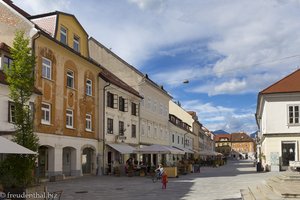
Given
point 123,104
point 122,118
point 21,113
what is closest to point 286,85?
point 123,104

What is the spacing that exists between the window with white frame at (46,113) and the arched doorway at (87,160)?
278 inches

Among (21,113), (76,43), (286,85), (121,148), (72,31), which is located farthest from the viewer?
(286,85)

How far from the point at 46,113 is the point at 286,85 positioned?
82.1 ft

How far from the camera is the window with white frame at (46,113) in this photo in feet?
91.6

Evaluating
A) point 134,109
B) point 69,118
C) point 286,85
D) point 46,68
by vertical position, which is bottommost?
point 69,118

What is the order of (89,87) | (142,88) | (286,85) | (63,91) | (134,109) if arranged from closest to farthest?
1. (63,91)
2. (89,87)
3. (286,85)
4. (134,109)
5. (142,88)

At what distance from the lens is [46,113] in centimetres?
2838

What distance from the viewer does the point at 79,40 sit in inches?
1355

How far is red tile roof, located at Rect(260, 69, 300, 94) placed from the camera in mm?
41594

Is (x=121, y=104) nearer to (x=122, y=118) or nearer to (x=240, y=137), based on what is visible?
(x=122, y=118)

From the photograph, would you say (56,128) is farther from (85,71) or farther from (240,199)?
(240,199)

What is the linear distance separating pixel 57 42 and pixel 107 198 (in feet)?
47.5

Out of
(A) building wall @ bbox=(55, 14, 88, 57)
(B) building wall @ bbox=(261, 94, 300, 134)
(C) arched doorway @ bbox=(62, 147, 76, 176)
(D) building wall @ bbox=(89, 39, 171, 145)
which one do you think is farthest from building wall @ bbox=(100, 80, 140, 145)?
(B) building wall @ bbox=(261, 94, 300, 134)

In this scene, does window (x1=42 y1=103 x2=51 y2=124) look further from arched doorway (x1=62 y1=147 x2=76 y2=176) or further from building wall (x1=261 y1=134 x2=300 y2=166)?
building wall (x1=261 y1=134 x2=300 y2=166)
